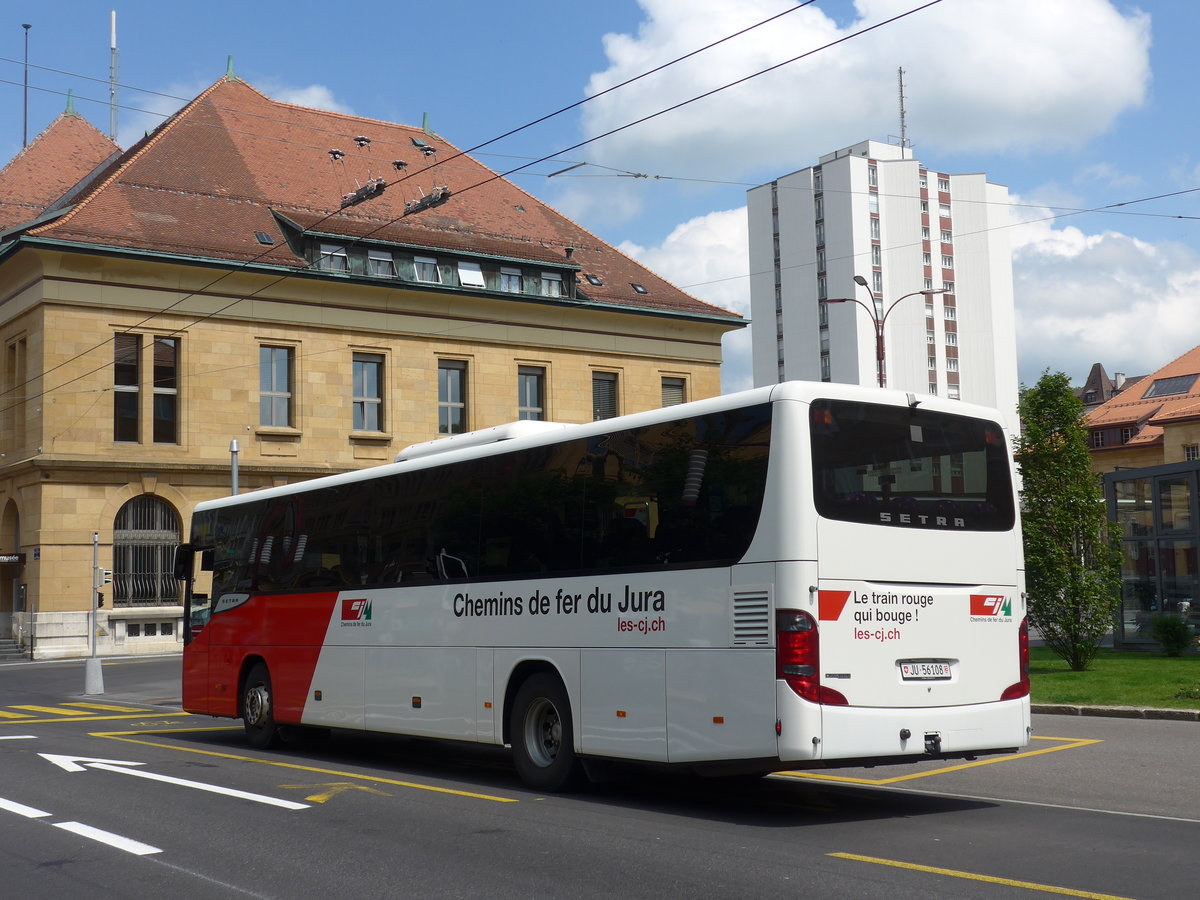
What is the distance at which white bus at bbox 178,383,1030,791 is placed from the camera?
1014cm

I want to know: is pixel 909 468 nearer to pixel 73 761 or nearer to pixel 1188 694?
pixel 73 761

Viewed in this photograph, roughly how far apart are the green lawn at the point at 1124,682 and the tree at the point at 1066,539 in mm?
844

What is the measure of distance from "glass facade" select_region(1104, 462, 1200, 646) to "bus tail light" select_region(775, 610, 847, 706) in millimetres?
23102

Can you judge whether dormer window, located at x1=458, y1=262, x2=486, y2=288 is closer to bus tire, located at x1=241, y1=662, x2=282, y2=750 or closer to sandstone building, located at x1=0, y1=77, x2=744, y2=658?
sandstone building, located at x1=0, y1=77, x2=744, y2=658

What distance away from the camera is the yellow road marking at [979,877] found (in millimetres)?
7285

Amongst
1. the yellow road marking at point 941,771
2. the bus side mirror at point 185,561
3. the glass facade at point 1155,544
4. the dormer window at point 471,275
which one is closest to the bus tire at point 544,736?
the yellow road marking at point 941,771

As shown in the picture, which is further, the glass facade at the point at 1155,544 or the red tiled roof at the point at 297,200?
the red tiled roof at the point at 297,200

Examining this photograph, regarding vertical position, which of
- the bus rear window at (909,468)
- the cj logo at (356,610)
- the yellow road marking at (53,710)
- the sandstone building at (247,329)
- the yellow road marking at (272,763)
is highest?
the sandstone building at (247,329)

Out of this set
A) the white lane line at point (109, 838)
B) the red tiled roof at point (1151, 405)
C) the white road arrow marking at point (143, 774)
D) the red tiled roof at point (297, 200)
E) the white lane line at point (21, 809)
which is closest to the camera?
the white lane line at point (109, 838)

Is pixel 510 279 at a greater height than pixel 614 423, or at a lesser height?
greater

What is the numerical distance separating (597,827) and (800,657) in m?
1.88

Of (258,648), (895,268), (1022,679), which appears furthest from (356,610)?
(895,268)

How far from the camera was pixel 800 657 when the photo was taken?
993 cm

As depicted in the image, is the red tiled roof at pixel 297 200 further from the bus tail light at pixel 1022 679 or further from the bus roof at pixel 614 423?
the bus tail light at pixel 1022 679
